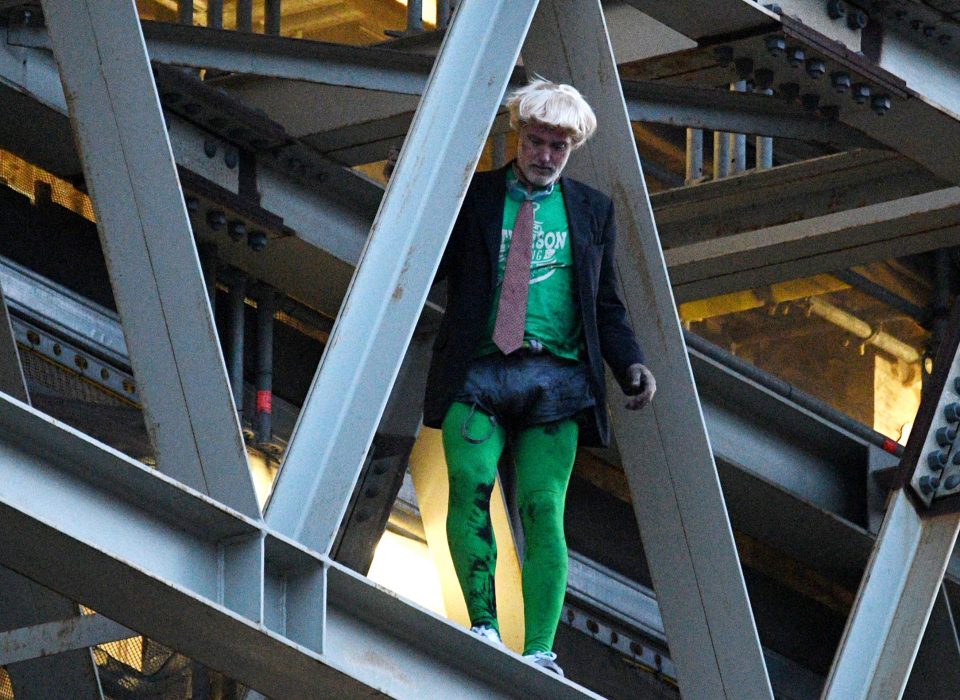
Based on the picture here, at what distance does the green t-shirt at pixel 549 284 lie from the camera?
788 cm

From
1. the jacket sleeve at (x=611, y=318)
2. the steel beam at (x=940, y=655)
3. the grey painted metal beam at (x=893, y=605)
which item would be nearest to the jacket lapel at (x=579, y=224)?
the jacket sleeve at (x=611, y=318)

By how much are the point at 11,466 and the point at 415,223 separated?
1.85 m

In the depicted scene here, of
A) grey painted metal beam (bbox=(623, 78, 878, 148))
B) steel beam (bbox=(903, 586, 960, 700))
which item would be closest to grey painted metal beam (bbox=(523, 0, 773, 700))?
grey painted metal beam (bbox=(623, 78, 878, 148))

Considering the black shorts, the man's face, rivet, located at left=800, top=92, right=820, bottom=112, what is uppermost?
rivet, located at left=800, top=92, right=820, bottom=112

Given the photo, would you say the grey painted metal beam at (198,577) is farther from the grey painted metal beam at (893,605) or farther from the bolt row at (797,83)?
the bolt row at (797,83)

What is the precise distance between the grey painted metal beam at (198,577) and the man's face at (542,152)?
1.80 m

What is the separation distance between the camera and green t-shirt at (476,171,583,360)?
7883mm

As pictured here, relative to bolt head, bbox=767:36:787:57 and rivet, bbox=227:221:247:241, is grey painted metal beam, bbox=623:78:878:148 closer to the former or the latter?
bolt head, bbox=767:36:787:57

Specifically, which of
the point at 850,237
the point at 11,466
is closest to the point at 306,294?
the point at 850,237

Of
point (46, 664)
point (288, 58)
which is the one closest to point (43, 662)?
point (46, 664)

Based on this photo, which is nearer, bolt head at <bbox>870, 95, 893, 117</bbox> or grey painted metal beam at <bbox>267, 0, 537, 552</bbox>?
grey painted metal beam at <bbox>267, 0, 537, 552</bbox>

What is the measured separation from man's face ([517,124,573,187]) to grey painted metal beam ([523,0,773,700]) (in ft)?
2.76

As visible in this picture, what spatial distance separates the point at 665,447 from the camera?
8.78m

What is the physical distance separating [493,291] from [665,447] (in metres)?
1.27
